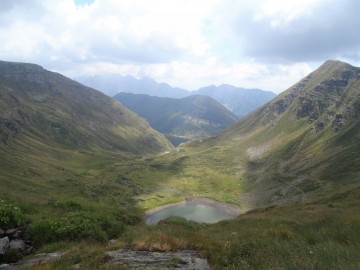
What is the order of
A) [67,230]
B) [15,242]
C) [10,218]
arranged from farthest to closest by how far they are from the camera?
[10,218] → [67,230] → [15,242]

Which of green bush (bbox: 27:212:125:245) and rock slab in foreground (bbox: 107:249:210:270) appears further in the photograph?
green bush (bbox: 27:212:125:245)

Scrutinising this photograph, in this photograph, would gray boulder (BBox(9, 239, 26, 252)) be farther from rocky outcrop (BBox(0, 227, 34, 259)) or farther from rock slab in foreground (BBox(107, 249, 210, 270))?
rock slab in foreground (BBox(107, 249, 210, 270))

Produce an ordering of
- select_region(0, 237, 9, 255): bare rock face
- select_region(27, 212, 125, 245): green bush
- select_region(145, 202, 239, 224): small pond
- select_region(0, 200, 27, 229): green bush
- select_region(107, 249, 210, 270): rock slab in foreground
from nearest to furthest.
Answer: select_region(107, 249, 210, 270): rock slab in foreground → select_region(0, 237, 9, 255): bare rock face → select_region(27, 212, 125, 245): green bush → select_region(0, 200, 27, 229): green bush → select_region(145, 202, 239, 224): small pond

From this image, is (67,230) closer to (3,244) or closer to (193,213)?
(3,244)

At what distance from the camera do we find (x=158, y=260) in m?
16.6

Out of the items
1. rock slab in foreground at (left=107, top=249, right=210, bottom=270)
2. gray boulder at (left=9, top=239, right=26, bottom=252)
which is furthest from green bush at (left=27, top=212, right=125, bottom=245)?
rock slab in foreground at (left=107, top=249, right=210, bottom=270)

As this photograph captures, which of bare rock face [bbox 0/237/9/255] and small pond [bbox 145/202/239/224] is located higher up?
bare rock face [bbox 0/237/9/255]

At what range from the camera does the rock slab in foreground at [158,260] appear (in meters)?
15.5

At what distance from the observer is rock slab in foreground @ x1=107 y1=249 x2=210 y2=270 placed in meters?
15.5

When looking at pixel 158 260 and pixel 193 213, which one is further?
pixel 193 213

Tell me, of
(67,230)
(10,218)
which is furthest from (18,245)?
(10,218)

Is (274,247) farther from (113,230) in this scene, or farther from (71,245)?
(113,230)

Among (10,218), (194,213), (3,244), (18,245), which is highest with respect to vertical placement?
(10,218)

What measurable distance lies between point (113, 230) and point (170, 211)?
163488 mm
